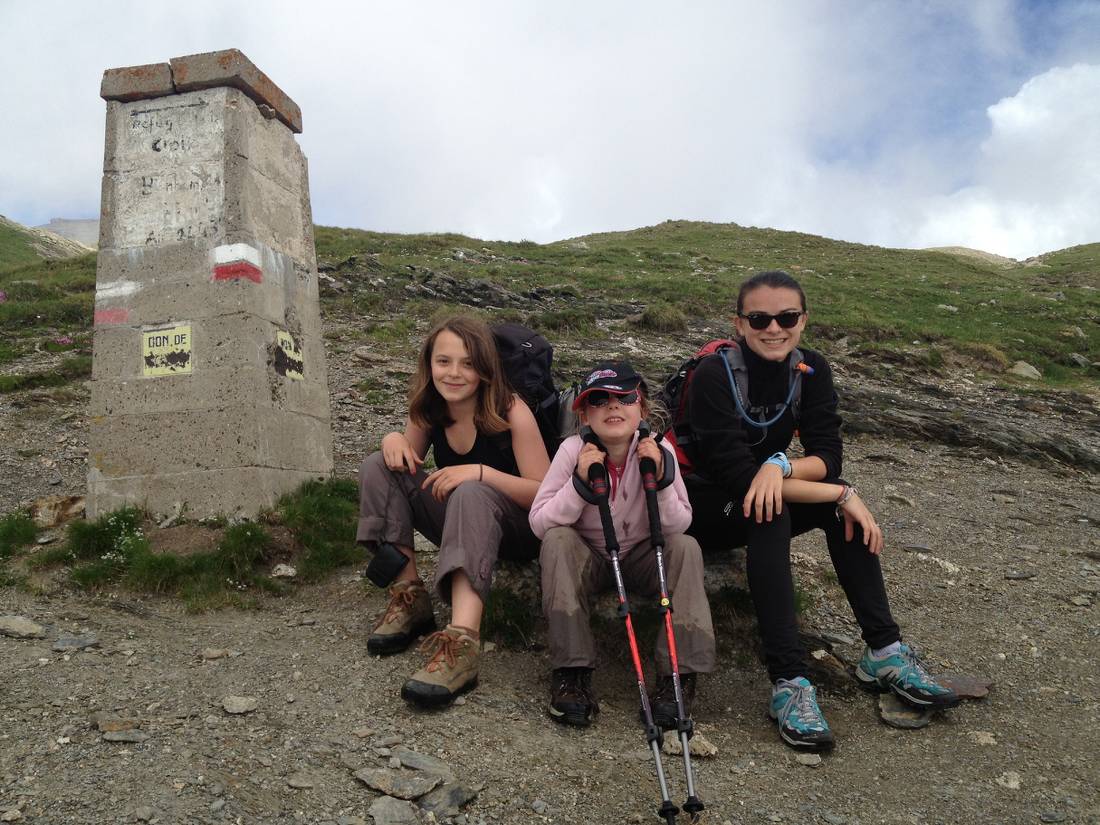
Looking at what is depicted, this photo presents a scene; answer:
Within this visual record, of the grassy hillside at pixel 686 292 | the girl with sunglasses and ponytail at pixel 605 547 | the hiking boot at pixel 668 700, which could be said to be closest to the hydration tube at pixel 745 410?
the girl with sunglasses and ponytail at pixel 605 547

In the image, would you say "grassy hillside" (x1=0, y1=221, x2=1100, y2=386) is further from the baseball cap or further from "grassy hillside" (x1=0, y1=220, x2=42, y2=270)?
"grassy hillside" (x1=0, y1=220, x2=42, y2=270)

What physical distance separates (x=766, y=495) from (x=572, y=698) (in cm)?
148

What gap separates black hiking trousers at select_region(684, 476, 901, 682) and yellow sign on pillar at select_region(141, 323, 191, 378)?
4.27m

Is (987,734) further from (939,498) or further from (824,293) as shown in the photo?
(824,293)

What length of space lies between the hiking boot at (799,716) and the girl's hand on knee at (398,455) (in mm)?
2412

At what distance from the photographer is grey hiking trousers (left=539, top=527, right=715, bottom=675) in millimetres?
3975

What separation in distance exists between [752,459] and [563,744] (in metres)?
1.86

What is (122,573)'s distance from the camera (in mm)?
5715

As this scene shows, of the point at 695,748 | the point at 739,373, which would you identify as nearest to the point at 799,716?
the point at 695,748

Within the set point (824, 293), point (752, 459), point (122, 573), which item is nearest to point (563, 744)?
point (752, 459)

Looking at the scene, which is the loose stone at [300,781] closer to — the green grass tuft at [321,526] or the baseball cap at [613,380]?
the baseball cap at [613,380]

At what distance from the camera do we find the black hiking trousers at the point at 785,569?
4129 mm

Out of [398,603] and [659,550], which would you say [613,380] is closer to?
[659,550]

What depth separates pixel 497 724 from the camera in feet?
12.7
